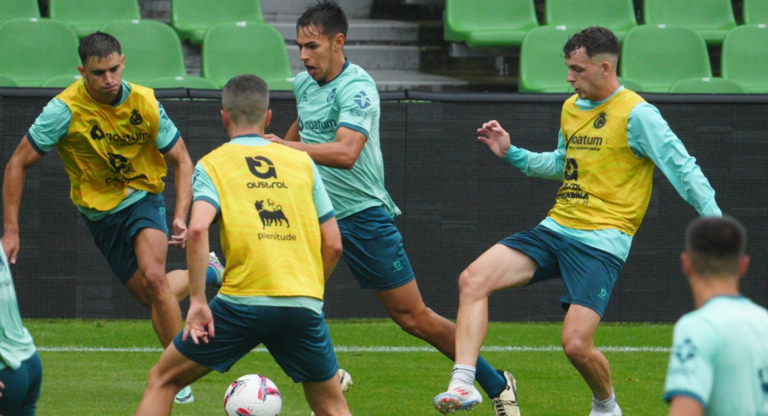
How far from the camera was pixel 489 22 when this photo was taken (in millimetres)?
12102

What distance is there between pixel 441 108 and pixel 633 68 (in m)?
3.34

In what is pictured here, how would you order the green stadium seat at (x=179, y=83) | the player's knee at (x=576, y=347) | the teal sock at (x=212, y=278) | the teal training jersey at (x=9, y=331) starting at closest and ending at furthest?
the teal training jersey at (x=9, y=331) → the player's knee at (x=576, y=347) → the teal sock at (x=212, y=278) → the green stadium seat at (x=179, y=83)

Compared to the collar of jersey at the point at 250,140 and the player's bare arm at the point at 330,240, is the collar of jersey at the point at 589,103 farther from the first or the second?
the collar of jersey at the point at 250,140

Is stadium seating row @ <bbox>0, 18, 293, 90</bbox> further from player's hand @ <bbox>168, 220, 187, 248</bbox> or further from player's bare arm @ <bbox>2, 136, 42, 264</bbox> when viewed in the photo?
player's hand @ <bbox>168, 220, 187, 248</bbox>

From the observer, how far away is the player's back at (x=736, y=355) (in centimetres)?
279

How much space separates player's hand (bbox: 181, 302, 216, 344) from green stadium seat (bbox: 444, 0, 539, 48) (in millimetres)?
8244

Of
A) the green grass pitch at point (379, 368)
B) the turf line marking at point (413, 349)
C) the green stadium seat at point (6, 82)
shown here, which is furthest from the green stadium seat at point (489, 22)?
the green stadium seat at point (6, 82)

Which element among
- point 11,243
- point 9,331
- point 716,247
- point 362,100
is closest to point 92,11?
point 11,243

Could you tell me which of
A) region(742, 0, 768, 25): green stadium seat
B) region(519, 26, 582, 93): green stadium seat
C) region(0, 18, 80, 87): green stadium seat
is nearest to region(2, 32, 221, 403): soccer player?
region(0, 18, 80, 87): green stadium seat

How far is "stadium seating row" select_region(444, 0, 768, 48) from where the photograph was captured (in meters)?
12.0

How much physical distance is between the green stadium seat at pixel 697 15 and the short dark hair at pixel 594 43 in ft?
23.3

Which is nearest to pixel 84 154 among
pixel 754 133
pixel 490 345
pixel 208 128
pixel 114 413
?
pixel 114 413

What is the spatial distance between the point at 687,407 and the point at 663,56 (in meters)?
9.21

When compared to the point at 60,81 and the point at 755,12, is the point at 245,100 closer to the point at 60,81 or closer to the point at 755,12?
the point at 60,81
